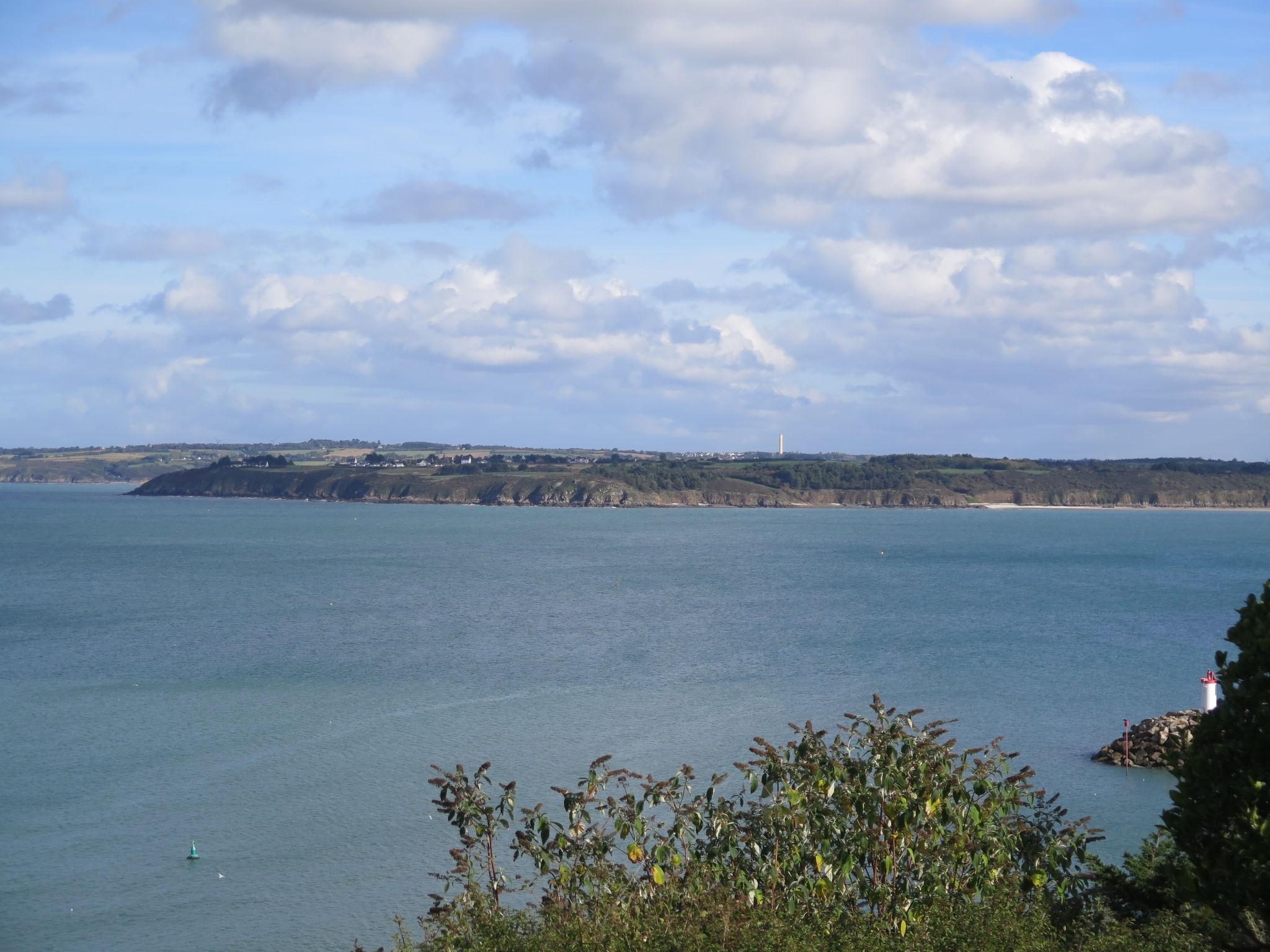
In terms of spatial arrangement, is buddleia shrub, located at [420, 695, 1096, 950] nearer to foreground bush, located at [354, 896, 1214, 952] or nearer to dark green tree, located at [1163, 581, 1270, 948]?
foreground bush, located at [354, 896, 1214, 952]

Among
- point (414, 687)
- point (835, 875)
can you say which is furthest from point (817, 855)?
point (414, 687)

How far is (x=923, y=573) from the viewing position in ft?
282

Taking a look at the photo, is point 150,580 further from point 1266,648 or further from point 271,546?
point 1266,648

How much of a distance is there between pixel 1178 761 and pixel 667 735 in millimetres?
23892

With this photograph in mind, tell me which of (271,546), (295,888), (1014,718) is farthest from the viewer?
(271,546)

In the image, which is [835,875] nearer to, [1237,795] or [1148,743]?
[1237,795]

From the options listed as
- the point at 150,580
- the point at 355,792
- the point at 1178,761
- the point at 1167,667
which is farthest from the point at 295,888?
the point at 150,580

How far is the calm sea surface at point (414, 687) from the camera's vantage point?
2216cm

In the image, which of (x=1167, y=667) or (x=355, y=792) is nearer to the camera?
(x=355, y=792)

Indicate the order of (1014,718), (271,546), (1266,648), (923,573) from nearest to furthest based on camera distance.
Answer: (1266,648) → (1014,718) → (923,573) → (271,546)

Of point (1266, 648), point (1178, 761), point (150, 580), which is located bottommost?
point (150, 580)

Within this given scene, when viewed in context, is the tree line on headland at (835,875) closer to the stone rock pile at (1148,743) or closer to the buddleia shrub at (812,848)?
the buddleia shrub at (812,848)

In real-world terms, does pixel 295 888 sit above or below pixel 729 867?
below

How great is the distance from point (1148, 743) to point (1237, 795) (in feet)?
78.0
